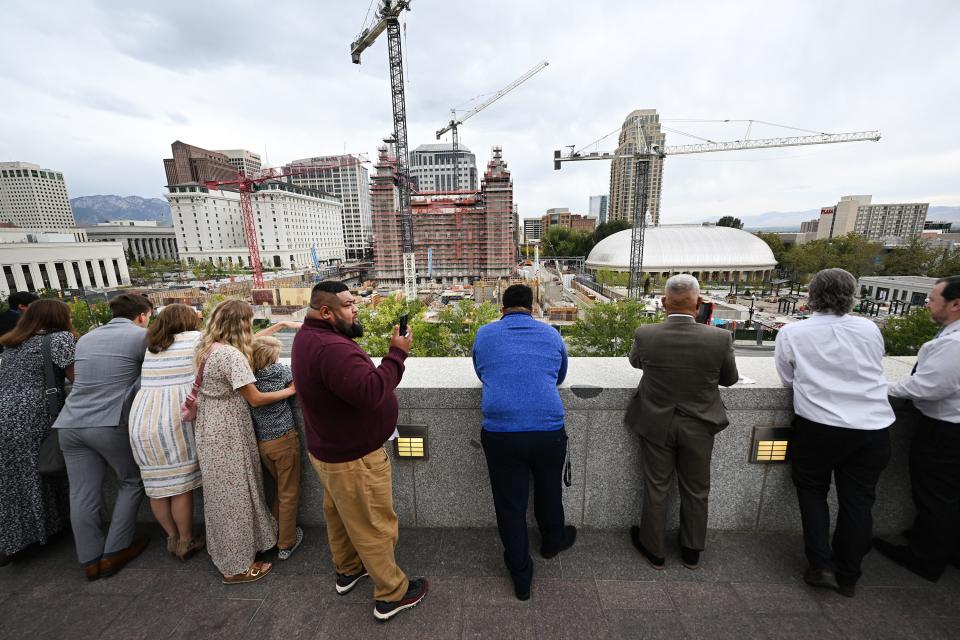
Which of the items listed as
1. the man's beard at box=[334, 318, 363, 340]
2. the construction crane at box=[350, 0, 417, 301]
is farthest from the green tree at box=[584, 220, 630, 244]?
the man's beard at box=[334, 318, 363, 340]

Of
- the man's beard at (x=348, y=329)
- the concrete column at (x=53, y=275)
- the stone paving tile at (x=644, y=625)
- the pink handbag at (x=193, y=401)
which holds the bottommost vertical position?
the concrete column at (x=53, y=275)

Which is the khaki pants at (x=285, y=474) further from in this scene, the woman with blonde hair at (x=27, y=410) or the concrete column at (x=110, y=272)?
the concrete column at (x=110, y=272)

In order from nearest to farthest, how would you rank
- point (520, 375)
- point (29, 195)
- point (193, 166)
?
point (520, 375) → point (29, 195) → point (193, 166)

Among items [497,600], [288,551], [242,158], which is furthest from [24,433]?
[242,158]

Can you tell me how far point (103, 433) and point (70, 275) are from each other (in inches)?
3486

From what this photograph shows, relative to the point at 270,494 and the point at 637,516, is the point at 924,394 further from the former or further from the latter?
the point at 270,494

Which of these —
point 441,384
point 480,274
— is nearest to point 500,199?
point 480,274

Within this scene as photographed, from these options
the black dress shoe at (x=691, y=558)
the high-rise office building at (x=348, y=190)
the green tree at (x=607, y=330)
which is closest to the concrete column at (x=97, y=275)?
the high-rise office building at (x=348, y=190)

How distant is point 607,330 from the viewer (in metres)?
23.9

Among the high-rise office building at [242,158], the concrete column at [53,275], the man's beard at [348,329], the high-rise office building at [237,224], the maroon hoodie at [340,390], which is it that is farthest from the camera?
the high-rise office building at [242,158]

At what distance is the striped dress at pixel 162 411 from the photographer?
8.28ft

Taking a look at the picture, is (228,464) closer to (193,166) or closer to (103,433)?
(103,433)

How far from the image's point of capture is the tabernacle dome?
70.1 metres

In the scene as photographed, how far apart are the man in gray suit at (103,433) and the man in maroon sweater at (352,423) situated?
1.44 meters
